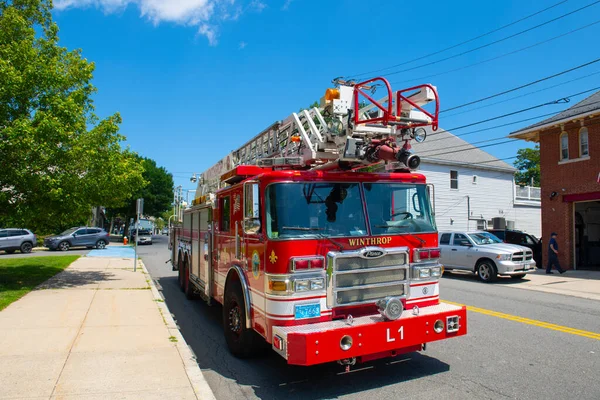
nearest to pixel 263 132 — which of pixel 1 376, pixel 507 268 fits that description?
pixel 1 376

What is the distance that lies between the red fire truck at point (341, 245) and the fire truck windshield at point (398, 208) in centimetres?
1

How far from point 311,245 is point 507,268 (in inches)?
426

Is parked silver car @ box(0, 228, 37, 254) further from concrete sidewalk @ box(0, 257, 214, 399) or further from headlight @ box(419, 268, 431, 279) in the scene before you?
headlight @ box(419, 268, 431, 279)

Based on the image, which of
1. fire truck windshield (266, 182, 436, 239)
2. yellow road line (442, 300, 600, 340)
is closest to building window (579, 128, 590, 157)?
yellow road line (442, 300, 600, 340)

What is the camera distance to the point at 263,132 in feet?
25.6

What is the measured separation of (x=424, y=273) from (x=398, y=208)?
34.5 inches

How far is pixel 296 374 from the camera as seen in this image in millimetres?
5430

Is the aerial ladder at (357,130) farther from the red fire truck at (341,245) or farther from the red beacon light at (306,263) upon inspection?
the red beacon light at (306,263)

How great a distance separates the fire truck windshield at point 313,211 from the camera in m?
5.00

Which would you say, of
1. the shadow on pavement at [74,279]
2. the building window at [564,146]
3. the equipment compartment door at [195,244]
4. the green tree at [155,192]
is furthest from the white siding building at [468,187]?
the green tree at [155,192]

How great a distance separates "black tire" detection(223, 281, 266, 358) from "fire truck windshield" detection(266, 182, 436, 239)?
4.71 ft

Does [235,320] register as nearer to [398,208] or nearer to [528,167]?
[398,208]

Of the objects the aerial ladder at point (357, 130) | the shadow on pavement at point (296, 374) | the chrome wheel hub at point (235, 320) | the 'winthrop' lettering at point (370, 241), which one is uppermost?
the aerial ladder at point (357, 130)

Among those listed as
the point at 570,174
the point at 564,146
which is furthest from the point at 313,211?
the point at 564,146
